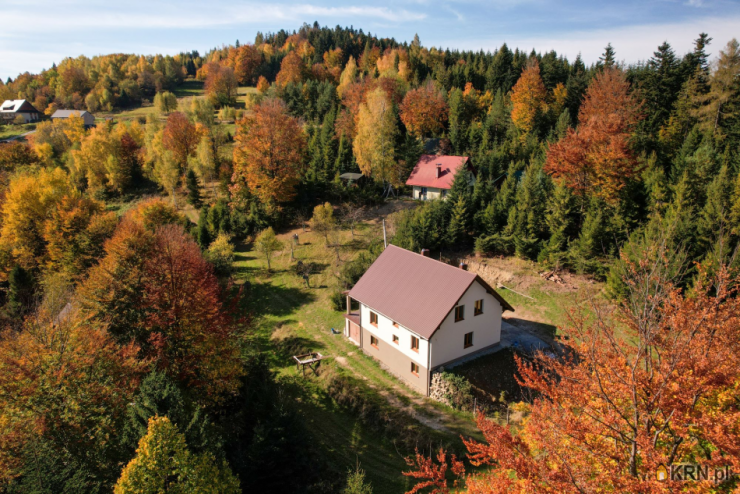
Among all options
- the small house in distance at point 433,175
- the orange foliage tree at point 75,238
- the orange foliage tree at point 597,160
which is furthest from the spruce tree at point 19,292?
the orange foliage tree at point 597,160

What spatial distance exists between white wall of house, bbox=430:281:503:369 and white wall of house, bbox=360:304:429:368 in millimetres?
633

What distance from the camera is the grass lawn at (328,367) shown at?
19.9 meters

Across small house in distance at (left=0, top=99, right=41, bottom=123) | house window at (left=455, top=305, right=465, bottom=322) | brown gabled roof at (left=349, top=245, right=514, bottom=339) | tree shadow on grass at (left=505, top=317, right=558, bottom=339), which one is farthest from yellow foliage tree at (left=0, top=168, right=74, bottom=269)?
small house in distance at (left=0, top=99, right=41, bottom=123)

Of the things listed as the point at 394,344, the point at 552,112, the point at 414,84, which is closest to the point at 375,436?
the point at 394,344

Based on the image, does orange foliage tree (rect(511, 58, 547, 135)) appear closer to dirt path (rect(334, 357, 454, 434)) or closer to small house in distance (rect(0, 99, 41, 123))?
dirt path (rect(334, 357, 454, 434))

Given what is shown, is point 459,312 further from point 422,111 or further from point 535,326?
point 422,111

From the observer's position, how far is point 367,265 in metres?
33.1

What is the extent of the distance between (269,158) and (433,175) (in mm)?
18616

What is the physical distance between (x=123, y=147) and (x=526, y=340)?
6586 centimetres

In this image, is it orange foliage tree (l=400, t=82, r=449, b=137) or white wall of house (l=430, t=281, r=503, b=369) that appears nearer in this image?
white wall of house (l=430, t=281, r=503, b=369)

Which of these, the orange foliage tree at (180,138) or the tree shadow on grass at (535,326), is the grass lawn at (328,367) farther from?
the orange foliage tree at (180,138)

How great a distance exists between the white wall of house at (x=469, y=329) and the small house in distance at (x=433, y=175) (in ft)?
71.3

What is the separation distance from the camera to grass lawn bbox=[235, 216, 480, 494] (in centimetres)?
1992

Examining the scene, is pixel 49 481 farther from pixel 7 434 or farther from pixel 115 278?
pixel 115 278
